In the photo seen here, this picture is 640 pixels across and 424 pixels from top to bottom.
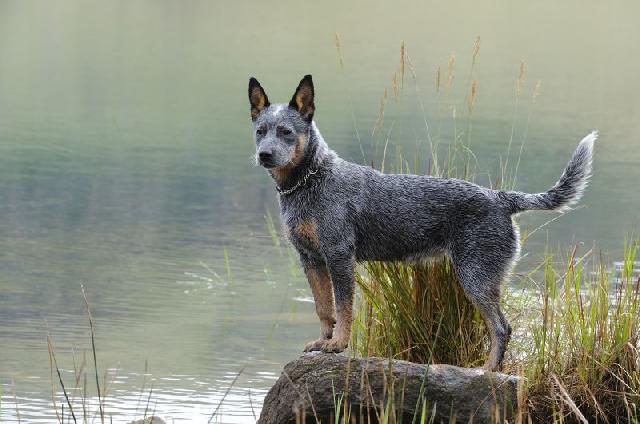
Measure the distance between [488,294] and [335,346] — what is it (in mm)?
882

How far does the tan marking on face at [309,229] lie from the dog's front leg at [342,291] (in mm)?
133

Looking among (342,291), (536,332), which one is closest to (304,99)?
(342,291)

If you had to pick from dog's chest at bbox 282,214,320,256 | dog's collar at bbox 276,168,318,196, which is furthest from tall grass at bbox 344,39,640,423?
dog's collar at bbox 276,168,318,196

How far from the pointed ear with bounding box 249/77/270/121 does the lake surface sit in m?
1.16

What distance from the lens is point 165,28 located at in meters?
56.2

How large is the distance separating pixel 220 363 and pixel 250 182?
1098cm

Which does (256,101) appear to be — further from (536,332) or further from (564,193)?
(536,332)

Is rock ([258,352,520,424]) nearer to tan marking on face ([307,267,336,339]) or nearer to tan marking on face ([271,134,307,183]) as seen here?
tan marking on face ([307,267,336,339])

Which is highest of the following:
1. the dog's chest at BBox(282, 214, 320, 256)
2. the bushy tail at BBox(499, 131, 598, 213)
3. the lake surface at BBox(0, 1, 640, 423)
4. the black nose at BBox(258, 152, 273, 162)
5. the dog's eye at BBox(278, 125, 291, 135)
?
the dog's eye at BBox(278, 125, 291, 135)

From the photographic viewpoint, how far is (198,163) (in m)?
23.8

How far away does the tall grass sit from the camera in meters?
7.48

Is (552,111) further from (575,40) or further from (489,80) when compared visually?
(575,40)

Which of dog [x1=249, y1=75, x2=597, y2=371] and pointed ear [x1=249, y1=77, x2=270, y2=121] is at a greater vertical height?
pointed ear [x1=249, y1=77, x2=270, y2=121]

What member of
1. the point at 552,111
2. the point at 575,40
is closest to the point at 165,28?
the point at 575,40
